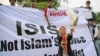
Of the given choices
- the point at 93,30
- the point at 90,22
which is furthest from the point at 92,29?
the point at 90,22

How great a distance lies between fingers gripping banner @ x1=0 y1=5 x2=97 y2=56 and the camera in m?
8.38

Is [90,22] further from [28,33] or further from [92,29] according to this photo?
[28,33]

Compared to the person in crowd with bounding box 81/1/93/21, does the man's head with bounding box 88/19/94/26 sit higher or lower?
lower

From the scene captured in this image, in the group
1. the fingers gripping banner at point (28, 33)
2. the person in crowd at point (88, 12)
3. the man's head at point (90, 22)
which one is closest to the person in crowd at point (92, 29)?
the man's head at point (90, 22)

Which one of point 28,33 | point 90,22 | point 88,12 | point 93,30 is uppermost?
point 88,12

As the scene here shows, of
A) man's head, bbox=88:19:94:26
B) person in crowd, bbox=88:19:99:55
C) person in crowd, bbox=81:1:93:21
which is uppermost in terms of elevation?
person in crowd, bbox=81:1:93:21

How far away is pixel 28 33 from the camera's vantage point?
880 centimetres

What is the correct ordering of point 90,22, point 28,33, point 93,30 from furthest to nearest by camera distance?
point 93,30, point 90,22, point 28,33

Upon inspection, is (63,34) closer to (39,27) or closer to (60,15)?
(39,27)

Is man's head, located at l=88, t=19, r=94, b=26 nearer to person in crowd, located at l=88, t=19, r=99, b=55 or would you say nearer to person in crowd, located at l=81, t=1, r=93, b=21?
person in crowd, located at l=88, t=19, r=99, b=55

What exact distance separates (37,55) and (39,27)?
78 centimetres

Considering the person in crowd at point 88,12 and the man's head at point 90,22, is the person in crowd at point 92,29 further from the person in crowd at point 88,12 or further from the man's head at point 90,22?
the person in crowd at point 88,12

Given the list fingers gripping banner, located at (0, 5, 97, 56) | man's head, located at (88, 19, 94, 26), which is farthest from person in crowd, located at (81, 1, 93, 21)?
fingers gripping banner, located at (0, 5, 97, 56)

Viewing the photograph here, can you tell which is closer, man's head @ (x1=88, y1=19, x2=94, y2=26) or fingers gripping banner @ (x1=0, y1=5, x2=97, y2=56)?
fingers gripping banner @ (x1=0, y1=5, x2=97, y2=56)
